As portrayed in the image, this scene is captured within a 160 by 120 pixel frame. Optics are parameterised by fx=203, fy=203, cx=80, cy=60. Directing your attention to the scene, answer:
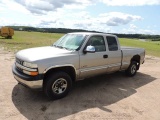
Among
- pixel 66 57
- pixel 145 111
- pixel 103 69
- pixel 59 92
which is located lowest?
pixel 145 111

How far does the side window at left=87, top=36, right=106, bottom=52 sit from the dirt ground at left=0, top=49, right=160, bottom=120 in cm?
141

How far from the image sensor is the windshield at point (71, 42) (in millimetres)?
6358

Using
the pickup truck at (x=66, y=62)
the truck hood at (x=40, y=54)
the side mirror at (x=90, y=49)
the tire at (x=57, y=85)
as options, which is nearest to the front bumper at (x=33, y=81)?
the pickup truck at (x=66, y=62)

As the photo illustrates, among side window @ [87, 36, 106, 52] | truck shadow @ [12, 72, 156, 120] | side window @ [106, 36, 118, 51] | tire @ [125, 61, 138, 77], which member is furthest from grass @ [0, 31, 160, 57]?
side window @ [87, 36, 106, 52]

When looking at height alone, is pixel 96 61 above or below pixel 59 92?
above

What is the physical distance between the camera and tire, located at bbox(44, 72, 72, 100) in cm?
552

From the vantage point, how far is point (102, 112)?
205 inches

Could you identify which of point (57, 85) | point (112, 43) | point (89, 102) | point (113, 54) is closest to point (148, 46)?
point (112, 43)

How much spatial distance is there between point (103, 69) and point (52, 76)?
217 cm

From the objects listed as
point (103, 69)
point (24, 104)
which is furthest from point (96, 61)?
point (24, 104)

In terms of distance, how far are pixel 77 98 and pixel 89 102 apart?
1.44 feet

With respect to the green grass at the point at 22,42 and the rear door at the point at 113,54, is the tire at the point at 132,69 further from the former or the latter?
the green grass at the point at 22,42

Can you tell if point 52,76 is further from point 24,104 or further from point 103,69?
point 103,69

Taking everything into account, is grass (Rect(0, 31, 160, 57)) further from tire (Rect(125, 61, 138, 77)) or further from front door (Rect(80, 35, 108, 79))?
front door (Rect(80, 35, 108, 79))
